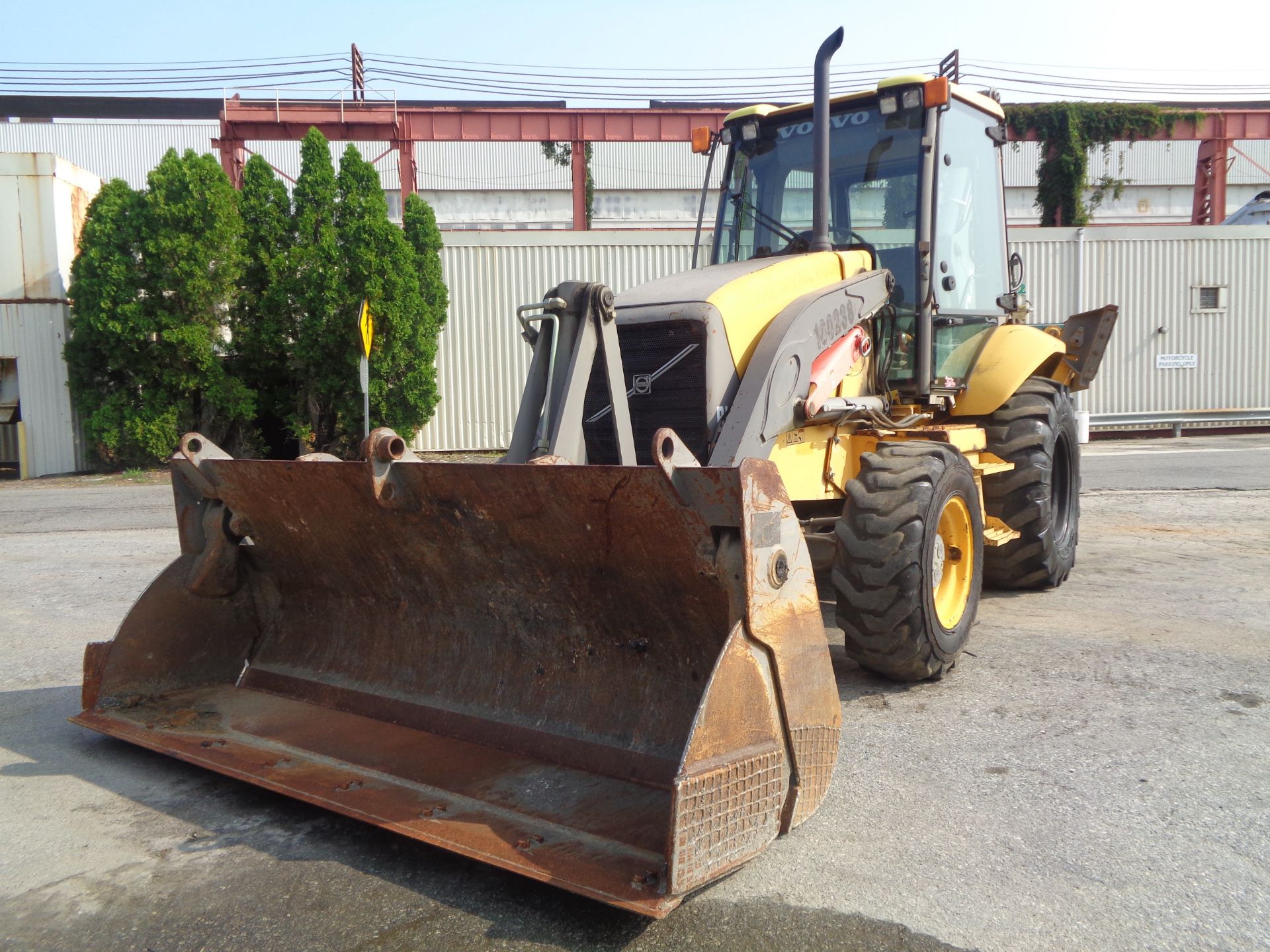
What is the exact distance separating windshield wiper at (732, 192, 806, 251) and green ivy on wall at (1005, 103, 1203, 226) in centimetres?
1995

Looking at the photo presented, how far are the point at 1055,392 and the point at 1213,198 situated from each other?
2151cm

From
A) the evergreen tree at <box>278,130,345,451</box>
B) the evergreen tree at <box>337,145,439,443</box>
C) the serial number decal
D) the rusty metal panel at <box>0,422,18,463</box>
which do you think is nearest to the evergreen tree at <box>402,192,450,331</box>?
the evergreen tree at <box>337,145,439,443</box>

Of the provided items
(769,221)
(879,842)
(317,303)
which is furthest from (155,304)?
(879,842)

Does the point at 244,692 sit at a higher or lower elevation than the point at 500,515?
lower

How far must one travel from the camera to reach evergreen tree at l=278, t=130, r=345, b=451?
16906 mm

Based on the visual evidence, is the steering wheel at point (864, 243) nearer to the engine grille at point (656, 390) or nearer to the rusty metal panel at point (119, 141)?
the engine grille at point (656, 390)

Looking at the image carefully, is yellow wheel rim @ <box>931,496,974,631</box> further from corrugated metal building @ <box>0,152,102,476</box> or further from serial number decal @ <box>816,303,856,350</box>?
corrugated metal building @ <box>0,152,102,476</box>

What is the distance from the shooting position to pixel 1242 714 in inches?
172

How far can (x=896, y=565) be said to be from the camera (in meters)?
4.32

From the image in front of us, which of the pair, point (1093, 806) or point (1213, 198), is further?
point (1213, 198)

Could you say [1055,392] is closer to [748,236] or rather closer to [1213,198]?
[748,236]

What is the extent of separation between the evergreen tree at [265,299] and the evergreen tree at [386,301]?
106 centimetres

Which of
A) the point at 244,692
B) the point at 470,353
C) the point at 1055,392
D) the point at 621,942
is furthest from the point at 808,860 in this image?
the point at 470,353

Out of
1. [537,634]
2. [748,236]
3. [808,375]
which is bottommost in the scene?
[537,634]
